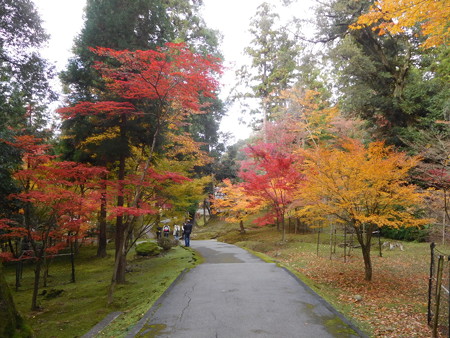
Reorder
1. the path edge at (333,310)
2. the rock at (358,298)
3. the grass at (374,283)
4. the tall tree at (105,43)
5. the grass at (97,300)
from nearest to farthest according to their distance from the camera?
the path edge at (333,310), the grass at (374,283), the grass at (97,300), the rock at (358,298), the tall tree at (105,43)

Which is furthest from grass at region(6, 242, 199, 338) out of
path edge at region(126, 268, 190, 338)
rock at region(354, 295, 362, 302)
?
rock at region(354, 295, 362, 302)

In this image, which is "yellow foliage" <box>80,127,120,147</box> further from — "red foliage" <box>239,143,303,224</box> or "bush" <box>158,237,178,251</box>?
"bush" <box>158,237,178,251</box>

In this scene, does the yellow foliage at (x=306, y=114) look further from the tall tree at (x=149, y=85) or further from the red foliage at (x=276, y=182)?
the tall tree at (x=149, y=85)

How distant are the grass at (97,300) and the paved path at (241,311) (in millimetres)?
553

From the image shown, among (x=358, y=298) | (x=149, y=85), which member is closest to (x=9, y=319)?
(x=149, y=85)

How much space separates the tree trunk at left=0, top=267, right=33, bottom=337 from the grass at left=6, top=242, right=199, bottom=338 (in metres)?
1.35

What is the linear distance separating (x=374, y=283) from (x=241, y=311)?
16.3 feet

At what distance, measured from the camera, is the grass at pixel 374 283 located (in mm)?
5375

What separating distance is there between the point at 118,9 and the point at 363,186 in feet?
34.1

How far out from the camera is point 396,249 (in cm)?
1426

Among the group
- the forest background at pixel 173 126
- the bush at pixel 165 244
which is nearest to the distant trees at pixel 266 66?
the forest background at pixel 173 126

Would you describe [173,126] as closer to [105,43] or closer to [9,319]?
[105,43]

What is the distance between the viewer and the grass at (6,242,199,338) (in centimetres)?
634

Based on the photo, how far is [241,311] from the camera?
17.9 ft
